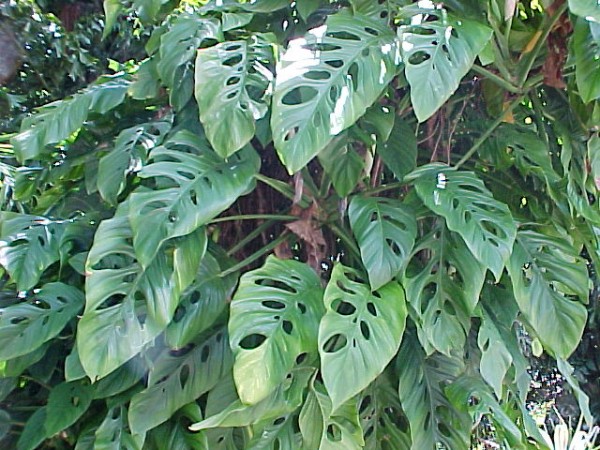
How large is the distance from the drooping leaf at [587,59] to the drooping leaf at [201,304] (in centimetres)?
67

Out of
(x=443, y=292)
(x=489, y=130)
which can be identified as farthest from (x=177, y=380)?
(x=489, y=130)

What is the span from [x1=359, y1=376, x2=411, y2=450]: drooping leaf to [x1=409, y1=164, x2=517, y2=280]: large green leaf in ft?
1.10

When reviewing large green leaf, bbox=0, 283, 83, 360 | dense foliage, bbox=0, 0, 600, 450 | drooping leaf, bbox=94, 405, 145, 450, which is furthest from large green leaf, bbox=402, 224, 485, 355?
large green leaf, bbox=0, 283, 83, 360

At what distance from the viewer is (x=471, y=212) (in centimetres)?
95

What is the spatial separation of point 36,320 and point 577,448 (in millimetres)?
2331

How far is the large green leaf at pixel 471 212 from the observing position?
0.90 metres

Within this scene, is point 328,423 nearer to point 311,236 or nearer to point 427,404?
point 427,404

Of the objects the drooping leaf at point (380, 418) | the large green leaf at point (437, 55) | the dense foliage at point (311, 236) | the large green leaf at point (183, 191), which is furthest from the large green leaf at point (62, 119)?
the drooping leaf at point (380, 418)

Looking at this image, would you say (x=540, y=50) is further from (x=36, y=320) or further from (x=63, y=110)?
(x=36, y=320)

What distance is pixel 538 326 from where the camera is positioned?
1013mm

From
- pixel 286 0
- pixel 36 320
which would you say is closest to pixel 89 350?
pixel 36 320

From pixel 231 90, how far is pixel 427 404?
2.05ft

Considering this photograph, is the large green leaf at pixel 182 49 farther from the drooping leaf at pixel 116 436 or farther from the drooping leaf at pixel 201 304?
the drooping leaf at pixel 116 436

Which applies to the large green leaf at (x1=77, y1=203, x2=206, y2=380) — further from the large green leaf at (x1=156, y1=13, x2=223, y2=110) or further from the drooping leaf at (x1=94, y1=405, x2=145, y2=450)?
the large green leaf at (x1=156, y1=13, x2=223, y2=110)
